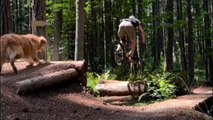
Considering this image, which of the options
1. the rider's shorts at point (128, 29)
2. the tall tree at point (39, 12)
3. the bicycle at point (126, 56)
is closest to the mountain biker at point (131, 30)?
the rider's shorts at point (128, 29)

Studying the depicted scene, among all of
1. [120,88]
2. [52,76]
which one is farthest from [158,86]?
[52,76]

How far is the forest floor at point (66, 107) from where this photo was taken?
24.6 ft

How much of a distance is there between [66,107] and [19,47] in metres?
1.64

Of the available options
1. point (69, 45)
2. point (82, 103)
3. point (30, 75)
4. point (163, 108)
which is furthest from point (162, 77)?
point (69, 45)

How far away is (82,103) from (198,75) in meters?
31.4

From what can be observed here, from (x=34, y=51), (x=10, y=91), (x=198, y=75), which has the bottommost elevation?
(x=198, y=75)

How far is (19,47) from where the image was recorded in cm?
850

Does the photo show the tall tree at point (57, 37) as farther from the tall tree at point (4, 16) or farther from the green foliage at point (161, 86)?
the green foliage at point (161, 86)

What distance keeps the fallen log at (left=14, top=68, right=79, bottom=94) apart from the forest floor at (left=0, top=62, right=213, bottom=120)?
0.49ft

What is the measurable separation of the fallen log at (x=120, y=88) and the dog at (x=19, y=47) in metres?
2.61

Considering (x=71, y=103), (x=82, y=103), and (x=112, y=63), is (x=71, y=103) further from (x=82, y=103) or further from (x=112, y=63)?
(x=112, y=63)

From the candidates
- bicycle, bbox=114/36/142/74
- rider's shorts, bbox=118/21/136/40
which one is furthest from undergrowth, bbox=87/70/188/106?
rider's shorts, bbox=118/21/136/40

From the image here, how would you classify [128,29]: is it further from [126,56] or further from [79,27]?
[79,27]

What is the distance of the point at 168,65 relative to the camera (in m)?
19.6
